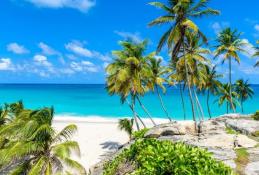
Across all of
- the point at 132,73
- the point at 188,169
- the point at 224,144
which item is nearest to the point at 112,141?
the point at 132,73

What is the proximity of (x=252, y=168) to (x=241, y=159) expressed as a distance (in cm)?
100

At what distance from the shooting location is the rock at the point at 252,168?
7.75 metres

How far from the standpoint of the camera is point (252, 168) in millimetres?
8188

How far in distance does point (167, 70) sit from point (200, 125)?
68.3 ft

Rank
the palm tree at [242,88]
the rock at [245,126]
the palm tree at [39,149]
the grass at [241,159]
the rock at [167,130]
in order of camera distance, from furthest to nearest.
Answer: the palm tree at [242,88]
the rock at [245,126]
the rock at [167,130]
the palm tree at [39,149]
the grass at [241,159]

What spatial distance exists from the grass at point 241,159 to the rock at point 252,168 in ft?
0.38

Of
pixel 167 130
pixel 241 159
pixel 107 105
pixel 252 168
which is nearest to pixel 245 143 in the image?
→ pixel 241 159

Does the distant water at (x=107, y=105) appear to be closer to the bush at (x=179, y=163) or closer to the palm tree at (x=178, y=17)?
the palm tree at (x=178, y=17)

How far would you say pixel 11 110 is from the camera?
2070 centimetres

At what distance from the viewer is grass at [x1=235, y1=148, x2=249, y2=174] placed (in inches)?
319

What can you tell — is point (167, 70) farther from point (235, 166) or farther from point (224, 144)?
point (235, 166)

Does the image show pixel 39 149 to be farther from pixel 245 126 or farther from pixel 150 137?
pixel 245 126

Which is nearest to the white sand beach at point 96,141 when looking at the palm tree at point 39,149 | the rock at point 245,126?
the palm tree at point 39,149

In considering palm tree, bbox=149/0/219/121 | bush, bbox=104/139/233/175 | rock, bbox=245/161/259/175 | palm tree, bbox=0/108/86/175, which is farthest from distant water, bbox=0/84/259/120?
bush, bbox=104/139/233/175
